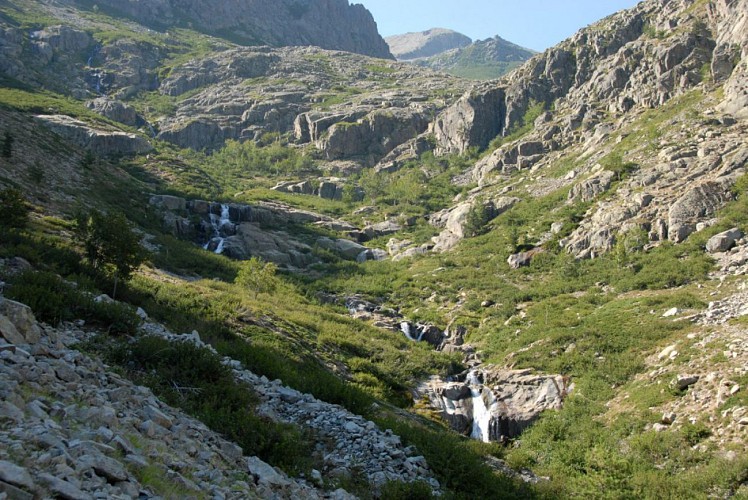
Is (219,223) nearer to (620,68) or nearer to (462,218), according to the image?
(462,218)

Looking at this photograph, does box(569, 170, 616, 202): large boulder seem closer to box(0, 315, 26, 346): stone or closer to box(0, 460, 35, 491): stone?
box(0, 315, 26, 346): stone

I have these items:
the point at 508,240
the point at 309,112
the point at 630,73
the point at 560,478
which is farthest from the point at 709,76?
the point at 309,112

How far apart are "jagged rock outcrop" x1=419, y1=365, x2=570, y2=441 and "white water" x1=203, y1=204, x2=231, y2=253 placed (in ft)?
125

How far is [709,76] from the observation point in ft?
222

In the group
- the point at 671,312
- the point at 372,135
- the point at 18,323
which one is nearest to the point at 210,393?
the point at 18,323

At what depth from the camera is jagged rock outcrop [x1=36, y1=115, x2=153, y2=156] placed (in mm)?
86562

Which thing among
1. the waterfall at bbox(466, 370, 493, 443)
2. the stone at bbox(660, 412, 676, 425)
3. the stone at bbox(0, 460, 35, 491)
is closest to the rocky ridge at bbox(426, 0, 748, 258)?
the waterfall at bbox(466, 370, 493, 443)

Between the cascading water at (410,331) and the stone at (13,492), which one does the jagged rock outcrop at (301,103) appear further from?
the stone at (13,492)

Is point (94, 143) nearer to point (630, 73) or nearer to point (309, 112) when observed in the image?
point (309, 112)

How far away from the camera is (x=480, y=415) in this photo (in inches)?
1149

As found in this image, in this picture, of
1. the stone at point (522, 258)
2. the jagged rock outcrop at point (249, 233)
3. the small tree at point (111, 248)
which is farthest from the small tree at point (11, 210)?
the stone at point (522, 258)

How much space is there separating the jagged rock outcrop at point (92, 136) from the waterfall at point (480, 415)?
82283 millimetres

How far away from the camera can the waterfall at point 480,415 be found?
2812 cm

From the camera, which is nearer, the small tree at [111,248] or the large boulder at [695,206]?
the small tree at [111,248]
